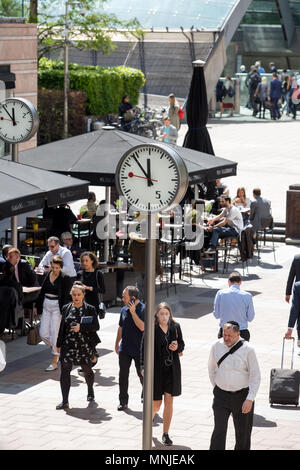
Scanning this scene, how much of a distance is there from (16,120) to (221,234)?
212 inches

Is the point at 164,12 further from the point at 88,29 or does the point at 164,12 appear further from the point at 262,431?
the point at 262,431

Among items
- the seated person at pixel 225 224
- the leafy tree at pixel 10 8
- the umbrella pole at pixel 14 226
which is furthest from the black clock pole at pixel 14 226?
the leafy tree at pixel 10 8

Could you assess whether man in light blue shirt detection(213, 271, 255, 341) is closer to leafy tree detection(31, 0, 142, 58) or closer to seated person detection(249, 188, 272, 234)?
seated person detection(249, 188, 272, 234)

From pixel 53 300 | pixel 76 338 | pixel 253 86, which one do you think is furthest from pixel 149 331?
pixel 253 86

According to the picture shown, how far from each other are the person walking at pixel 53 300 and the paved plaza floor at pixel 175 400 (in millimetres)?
394

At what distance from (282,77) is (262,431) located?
119ft

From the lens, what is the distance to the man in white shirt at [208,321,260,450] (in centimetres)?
963

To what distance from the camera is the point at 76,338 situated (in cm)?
1202

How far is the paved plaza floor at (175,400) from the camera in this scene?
10945mm

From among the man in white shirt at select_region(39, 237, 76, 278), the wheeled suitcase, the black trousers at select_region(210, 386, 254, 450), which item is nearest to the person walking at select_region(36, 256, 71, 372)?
the man in white shirt at select_region(39, 237, 76, 278)

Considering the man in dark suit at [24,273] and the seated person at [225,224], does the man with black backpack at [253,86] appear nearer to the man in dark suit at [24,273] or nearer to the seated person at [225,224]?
the seated person at [225,224]
